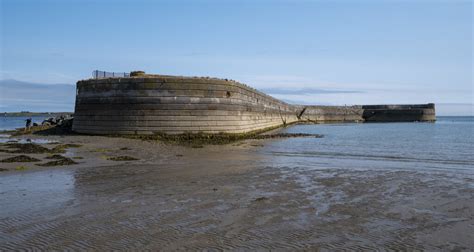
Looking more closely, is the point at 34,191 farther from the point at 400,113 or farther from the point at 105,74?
the point at 400,113

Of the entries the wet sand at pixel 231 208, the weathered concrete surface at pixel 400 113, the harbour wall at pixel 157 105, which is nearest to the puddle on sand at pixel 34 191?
the wet sand at pixel 231 208

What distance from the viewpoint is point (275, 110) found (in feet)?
165

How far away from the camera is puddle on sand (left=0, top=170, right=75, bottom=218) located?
7355 millimetres

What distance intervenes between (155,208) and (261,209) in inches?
71.9

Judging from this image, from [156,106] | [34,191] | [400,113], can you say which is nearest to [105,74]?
[156,106]

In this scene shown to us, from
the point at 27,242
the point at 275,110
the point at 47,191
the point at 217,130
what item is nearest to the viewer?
the point at 27,242

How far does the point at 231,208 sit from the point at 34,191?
4.14 metres

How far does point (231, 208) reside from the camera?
24.8 feet

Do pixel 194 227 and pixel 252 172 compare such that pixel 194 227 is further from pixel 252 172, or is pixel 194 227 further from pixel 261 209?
pixel 252 172

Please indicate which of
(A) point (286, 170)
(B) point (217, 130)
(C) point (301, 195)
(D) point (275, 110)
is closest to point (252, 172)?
(A) point (286, 170)

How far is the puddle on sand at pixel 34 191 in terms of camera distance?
7.36 metres

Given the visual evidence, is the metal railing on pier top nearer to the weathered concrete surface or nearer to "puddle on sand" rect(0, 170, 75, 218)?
"puddle on sand" rect(0, 170, 75, 218)

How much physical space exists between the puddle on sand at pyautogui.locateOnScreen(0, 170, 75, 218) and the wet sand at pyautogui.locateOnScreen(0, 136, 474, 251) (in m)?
0.02

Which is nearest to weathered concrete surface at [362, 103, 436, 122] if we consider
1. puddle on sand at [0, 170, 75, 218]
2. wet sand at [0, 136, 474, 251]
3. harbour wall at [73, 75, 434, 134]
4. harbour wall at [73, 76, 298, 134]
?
harbour wall at [73, 75, 434, 134]
